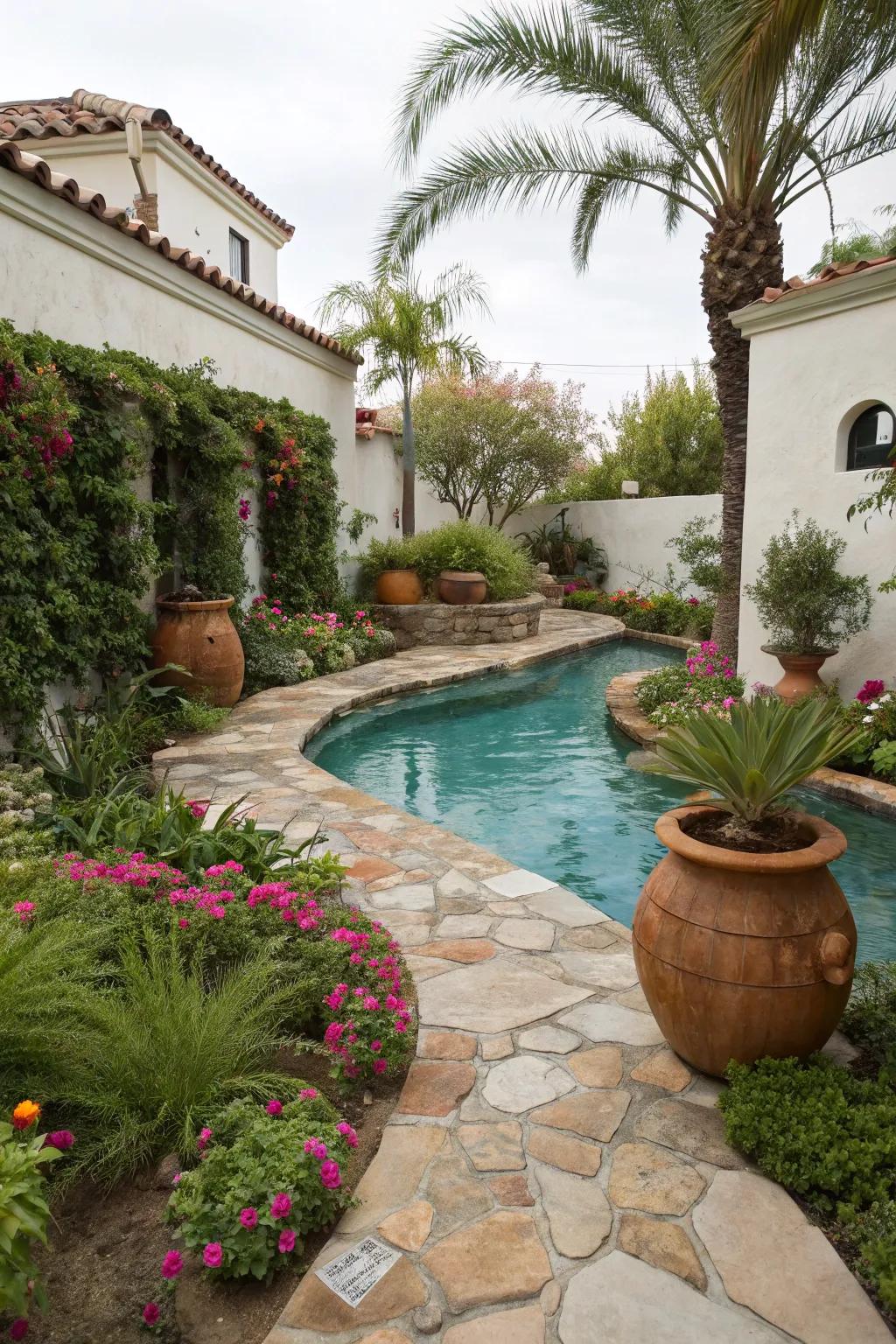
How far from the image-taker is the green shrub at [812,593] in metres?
6.93

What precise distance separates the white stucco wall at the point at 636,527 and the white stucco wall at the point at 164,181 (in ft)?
28.4

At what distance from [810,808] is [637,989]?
136 inches

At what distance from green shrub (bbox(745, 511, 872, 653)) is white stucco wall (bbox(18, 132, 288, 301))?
7.75 metres

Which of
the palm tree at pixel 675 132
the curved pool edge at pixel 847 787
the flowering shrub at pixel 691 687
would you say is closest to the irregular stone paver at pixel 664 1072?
the curved pool edge at pixel 847 787

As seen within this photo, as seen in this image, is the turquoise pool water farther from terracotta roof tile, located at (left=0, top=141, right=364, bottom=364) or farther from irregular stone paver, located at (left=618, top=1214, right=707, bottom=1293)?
terracotta roof tile, located at (left=0, top=141, right=364, bottom=364)

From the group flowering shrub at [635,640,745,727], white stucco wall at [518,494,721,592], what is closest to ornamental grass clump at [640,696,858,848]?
flowering shrub at [635,640,745,727]

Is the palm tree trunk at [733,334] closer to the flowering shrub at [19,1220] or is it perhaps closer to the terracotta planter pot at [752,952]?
the terracotta planter pot at [752,952]

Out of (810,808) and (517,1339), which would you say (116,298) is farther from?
(517,1339)

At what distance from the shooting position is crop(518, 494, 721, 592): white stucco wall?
51.9 feet

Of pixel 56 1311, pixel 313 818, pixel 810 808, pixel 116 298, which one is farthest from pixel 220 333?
pixel 56 1311

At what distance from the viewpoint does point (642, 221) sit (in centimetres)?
1087

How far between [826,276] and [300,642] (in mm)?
6582

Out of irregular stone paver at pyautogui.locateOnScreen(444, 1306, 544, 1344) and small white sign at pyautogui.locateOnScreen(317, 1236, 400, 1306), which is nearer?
irregular stone paver at pyautogui.locateOnScreen(444, 1306, 544, 1344)

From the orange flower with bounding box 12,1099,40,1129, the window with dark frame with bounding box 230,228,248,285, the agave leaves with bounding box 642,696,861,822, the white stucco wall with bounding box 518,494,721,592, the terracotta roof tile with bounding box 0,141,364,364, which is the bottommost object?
the orange flower with bounding box 12,1099,40,1129
